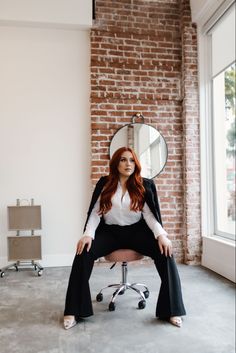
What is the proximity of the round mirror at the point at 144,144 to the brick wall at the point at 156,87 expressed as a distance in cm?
7

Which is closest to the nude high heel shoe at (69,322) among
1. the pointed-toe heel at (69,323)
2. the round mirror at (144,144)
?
the pointed-toe heel at (69,323)

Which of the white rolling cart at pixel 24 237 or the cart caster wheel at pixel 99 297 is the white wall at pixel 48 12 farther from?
the cart caster wheel at pixel 99 297

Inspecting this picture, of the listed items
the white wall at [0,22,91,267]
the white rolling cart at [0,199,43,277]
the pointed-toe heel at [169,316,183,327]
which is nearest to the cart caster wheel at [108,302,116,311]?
the pointed-toe heel at [169,316,183,327]

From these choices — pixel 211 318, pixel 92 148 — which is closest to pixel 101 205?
pixel 211 318

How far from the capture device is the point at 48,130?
3.60 m

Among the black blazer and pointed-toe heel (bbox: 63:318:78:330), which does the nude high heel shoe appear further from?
the black blazer

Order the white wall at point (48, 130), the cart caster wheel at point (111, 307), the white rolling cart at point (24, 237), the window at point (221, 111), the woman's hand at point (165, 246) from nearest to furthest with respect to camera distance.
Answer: the woman's hand at point (165, 246), the cart caster wheel at point (111, 307), the window at point (221, 111), the white rolling cart at point (24, 237), the white wall at point (48, 130)

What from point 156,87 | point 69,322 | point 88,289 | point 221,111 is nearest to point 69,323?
point 69,322

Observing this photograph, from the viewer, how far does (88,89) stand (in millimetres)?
3674

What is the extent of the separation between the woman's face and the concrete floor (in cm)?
96

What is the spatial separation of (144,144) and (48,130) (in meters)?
1.08

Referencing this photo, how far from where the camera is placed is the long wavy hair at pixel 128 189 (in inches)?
92.0

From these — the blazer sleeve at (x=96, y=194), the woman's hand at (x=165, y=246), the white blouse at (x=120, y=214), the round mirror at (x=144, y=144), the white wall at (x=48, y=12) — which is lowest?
the woman's hand at (x=165, y=246)

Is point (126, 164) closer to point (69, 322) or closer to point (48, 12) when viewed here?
point (69, 322)
